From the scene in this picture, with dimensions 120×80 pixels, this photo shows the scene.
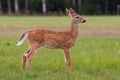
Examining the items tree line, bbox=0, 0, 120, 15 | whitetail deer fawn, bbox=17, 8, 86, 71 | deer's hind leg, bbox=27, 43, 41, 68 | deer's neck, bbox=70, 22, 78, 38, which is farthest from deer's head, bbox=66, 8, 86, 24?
tree line, bbox=0, 0, 120, 15

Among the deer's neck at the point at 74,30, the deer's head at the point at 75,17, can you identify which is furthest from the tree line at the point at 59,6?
the deer's head at the point at 75,17

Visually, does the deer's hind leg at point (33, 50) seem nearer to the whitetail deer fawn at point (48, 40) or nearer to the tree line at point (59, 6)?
the whitetail deer fawn at point (48, 40)

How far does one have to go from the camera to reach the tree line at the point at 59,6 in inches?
3091

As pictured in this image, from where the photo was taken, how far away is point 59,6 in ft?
268

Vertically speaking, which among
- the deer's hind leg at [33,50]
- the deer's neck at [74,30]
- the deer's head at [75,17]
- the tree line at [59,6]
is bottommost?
the tree line at [59,6]

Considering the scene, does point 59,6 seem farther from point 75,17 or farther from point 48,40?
point 48,40

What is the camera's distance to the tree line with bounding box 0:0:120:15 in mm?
78500

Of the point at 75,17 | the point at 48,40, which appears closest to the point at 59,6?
the point at 75,17

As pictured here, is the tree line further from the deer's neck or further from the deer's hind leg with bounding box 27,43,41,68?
the deer's hind leg with bounding box 27,43,41,68

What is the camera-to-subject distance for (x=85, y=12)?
76562 millimetres

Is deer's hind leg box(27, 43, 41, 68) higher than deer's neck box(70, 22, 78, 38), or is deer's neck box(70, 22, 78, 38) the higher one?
deer's neck box(70, 22, 78, 38)

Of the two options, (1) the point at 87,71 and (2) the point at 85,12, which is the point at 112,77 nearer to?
(1) the point at 87,71

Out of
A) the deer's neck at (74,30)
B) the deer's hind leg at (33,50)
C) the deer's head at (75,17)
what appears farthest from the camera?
the deer's neck at (74,30)

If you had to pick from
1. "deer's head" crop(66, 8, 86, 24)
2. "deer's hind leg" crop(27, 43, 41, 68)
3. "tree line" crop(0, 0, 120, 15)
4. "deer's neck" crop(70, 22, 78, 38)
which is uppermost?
"deer's head" crop(66, 8, 86, 24)
